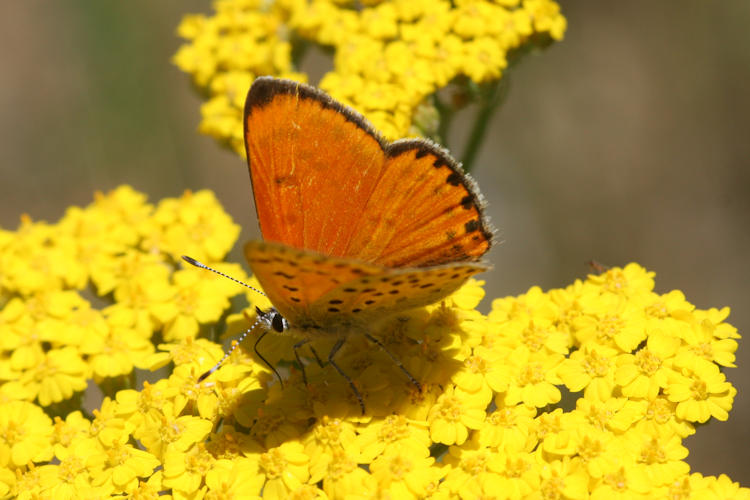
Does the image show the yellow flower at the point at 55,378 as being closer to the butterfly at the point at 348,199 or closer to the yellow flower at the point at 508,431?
the butterfly at the point at 348,199

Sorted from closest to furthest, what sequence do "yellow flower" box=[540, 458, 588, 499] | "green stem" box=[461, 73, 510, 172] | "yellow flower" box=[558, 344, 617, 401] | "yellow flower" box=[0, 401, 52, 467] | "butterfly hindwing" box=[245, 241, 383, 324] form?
1. "butterfly hindwing" box=[245, 241, 383, 324]
2. "yellow flower" box=[540, 458, 588, 499]
3. "yellow flower" box=[558, 344, 617, 401]
4. "yellow flower" box=[0, 401, 52, 467]
5. "green stem" box=[461, 73, 510, 172]

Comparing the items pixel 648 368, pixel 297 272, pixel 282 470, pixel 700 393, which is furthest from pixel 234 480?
pixel 700 393

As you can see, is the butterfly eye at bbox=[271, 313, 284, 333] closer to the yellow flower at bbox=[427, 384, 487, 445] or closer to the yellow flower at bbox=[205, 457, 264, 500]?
the yellow flower at bbox=[205, 457, 264, 500]

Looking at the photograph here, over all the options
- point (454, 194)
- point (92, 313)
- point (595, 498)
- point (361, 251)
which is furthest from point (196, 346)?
point (595, 498)

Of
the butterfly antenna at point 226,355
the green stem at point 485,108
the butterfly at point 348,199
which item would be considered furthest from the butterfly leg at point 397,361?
the green stem at point 485,108

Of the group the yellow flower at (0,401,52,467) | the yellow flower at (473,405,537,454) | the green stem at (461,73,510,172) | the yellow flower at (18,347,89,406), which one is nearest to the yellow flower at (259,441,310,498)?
the yellow flower at (473,405,537,454)

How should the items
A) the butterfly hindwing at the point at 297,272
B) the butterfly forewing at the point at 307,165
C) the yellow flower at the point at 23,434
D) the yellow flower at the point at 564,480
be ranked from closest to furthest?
the butterfly hindwing at the point at 297,272 → the yellow flower at the point at 564,480 → the butterfly forewing at the point at 307,165 → the yellow flower at the point at 23,434
